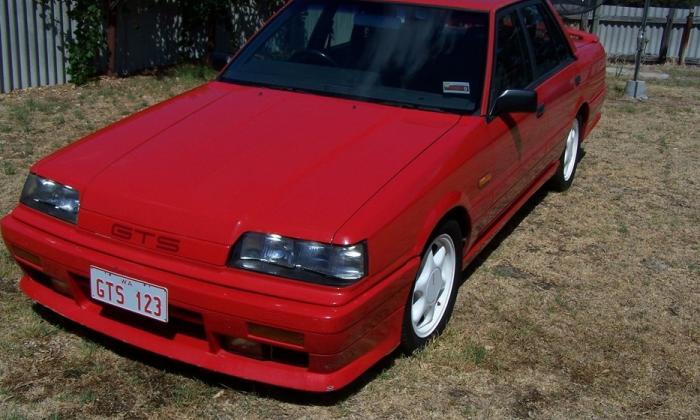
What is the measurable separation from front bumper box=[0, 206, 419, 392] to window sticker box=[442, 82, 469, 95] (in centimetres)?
113

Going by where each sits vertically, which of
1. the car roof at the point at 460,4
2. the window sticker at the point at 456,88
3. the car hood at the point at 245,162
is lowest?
the car hood at the point at 245,162

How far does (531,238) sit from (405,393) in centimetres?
222

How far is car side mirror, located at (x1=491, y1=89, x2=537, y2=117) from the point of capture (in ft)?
13.8

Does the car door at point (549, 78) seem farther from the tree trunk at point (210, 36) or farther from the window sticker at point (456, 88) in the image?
the tree trunk at point (210, 36)

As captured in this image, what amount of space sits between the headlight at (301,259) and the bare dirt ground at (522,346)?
630 millimetres

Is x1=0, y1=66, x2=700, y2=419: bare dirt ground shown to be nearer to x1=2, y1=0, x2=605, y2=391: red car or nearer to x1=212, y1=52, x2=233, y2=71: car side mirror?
x1=2, y1=0, x2=605, y2=391: red car

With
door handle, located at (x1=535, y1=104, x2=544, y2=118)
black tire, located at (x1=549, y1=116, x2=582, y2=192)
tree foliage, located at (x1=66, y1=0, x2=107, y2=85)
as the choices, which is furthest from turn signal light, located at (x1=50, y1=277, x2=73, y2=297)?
tree foliage, located at (x1=66, y1=0, x2=107, y2=85)

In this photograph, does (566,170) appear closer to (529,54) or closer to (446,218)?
(529,54)

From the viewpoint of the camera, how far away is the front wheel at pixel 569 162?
6.20m

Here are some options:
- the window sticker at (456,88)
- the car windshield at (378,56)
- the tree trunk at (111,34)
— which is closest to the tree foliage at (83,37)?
the tree trunk at (111,34)

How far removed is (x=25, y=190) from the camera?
12.0 feet

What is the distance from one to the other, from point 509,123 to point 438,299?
1074 millimetres

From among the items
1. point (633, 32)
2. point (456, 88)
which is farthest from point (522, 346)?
point (633, 32)

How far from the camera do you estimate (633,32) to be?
13438 mm
